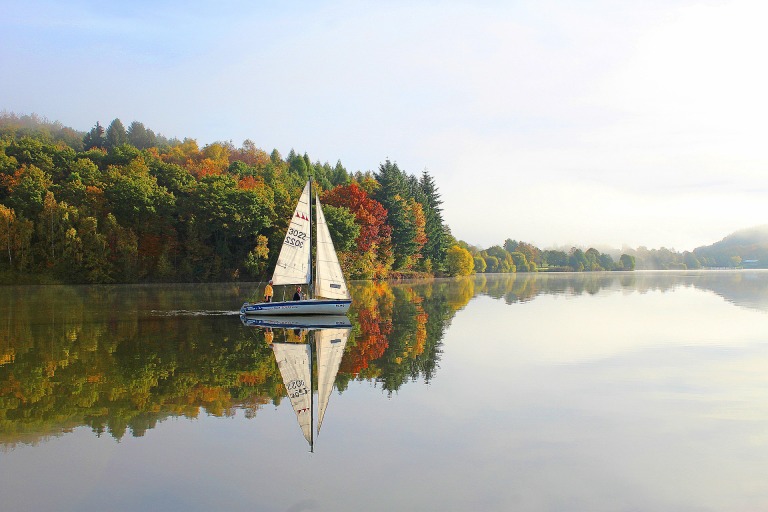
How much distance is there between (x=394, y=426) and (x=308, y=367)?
5.98 metres

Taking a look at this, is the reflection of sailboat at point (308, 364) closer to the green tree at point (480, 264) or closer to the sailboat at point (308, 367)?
the sailboat at point (308, 367)

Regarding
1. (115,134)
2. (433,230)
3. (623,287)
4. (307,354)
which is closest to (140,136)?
(115,134)

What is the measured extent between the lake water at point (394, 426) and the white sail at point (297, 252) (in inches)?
331

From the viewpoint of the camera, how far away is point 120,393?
44.6ft

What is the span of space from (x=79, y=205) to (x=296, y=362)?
65128 millimetres

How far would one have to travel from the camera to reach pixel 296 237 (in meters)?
30.5

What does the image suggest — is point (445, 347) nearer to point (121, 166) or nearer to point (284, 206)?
point (284, 206)

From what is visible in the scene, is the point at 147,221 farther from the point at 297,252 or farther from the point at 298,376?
the point at 298,376

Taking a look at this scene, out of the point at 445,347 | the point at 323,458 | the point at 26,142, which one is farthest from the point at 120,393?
the point at 26,142

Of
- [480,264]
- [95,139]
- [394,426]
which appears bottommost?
[394,426]

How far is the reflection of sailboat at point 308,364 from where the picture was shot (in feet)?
40.3

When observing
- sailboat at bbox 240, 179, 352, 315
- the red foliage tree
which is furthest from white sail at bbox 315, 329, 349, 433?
the red foliage tree

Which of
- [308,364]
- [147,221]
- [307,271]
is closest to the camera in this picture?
[308,364]

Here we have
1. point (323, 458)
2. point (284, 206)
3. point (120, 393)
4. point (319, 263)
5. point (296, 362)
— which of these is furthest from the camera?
point (284, 206)
